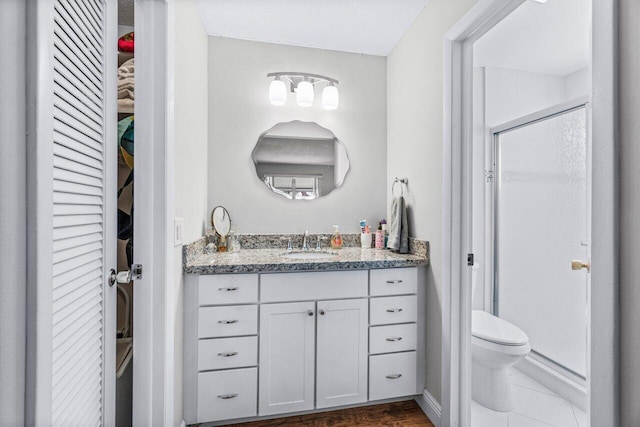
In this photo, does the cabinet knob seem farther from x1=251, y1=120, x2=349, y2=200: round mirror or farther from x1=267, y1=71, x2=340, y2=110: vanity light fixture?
x1=267, y1=71, x2=340, y2=110: vanity light fixture

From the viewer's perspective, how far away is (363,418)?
1702 millimetres

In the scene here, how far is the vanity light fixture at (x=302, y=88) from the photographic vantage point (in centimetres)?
214

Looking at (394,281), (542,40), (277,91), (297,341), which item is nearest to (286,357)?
(297,341)

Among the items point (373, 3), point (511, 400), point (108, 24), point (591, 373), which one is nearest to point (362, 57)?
point (373, 3)

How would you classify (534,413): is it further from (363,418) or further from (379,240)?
(379,240)

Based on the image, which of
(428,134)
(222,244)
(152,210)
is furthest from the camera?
(222,244)

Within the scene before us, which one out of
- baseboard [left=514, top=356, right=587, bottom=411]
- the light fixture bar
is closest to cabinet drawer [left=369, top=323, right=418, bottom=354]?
baseboard [left=514, top=356, right=587, bottom=411]

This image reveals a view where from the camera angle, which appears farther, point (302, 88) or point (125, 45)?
point (302, 88)

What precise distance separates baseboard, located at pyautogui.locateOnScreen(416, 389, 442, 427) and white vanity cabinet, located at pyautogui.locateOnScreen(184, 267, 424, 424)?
0.18 ft

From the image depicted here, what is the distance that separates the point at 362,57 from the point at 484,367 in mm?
Result: 2190

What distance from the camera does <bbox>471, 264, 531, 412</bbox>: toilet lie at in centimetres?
169

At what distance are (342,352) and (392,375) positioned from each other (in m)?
0.32

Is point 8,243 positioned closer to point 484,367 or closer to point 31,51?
point 31,51

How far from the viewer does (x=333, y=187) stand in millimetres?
2320
